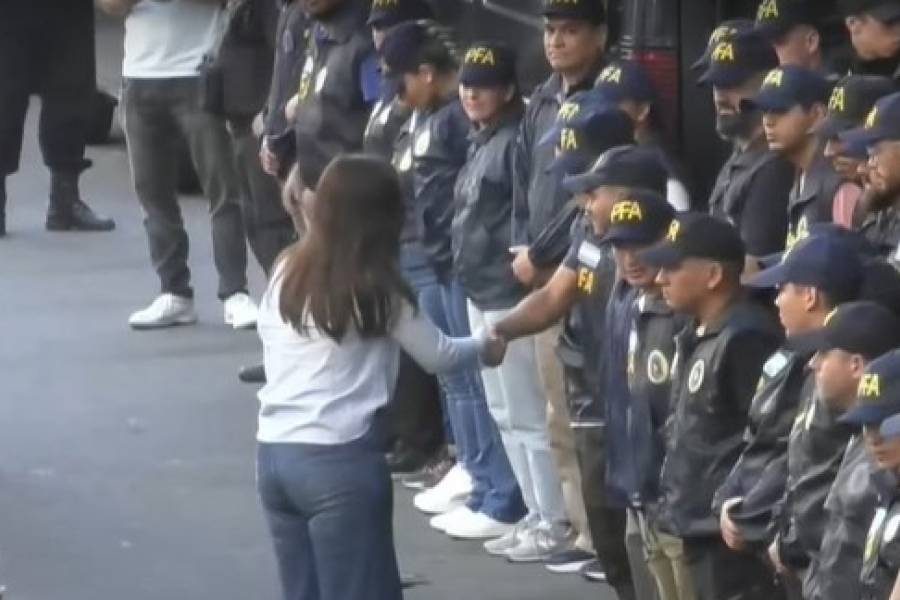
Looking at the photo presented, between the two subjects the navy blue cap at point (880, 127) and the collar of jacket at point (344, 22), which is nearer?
the navy blue cap at point (880, 127)

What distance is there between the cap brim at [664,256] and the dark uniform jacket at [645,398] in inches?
9.3

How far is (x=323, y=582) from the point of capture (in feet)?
21.7

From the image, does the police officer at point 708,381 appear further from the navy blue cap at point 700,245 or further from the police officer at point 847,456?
the police officer at point 847,456

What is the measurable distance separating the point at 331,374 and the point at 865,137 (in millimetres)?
1536

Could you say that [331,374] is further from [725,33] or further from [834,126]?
[725,33]

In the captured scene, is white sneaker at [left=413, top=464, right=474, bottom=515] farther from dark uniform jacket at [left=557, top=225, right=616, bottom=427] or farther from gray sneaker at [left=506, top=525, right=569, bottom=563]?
dark uniform jacket at [left=557, top=225, right=616, bottom=427]

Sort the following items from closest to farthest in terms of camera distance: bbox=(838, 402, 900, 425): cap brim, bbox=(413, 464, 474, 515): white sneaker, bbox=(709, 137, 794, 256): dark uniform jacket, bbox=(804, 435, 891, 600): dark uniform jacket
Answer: bbox=(838, 402, 900, 425): cap brim < bbox=(804, 435, 891, 600): dark uniform jacket < bbox=(709, 137, 794, 256): dark uniform jacket < bbox=(413, 464, 474, 515): white sneaker

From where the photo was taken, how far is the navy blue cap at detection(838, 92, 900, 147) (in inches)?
244

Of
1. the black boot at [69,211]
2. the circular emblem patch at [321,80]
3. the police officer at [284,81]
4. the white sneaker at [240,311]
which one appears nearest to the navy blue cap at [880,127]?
the circular emblem patch at [321,80]

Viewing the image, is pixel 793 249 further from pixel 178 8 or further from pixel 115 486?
A: pixel 178 8

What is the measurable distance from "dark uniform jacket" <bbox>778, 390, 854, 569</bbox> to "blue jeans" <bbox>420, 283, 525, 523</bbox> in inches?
124

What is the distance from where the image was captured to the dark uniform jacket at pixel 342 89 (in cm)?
950

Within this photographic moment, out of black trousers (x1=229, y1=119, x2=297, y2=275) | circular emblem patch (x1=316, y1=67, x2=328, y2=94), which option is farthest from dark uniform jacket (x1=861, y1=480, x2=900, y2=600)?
black trousers (x1=229, y1=119, x2=297, y2=275)

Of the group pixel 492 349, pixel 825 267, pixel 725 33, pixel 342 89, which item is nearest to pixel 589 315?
pixel 492 349
